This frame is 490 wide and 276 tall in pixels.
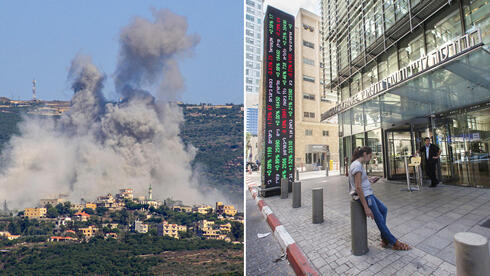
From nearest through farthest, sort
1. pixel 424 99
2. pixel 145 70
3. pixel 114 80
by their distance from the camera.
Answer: pixel 424 99 < pixel 114 80 < pixel 145 70

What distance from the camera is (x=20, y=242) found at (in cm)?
1349

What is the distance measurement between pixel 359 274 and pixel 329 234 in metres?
1.19

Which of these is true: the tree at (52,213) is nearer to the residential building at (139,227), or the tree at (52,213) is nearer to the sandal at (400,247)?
the residential building at (139,227)

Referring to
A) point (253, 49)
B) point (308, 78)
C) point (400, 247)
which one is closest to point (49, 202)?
point (400, 247)

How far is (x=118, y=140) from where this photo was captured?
57.3 ft

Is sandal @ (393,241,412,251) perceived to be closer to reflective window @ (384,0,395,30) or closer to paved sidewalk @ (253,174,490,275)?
paved sidewalk @ (253,174,490,275)

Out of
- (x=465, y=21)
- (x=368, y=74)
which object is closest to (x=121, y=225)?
(x=368, y=74)

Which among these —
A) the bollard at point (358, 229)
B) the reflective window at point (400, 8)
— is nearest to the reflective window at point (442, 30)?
the reflective window at point (400, 8)

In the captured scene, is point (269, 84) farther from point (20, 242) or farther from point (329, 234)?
point (20, 242)

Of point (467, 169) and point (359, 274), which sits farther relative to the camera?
point (467, 169)

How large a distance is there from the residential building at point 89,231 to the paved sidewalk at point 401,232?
16019 millimetres

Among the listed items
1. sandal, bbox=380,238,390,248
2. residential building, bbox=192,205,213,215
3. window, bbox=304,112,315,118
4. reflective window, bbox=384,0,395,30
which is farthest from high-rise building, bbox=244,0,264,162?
sandal, bbox=380,238,390,248

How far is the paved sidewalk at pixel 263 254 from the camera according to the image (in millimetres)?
2578

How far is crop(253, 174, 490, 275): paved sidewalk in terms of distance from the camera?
2145 millimetres
